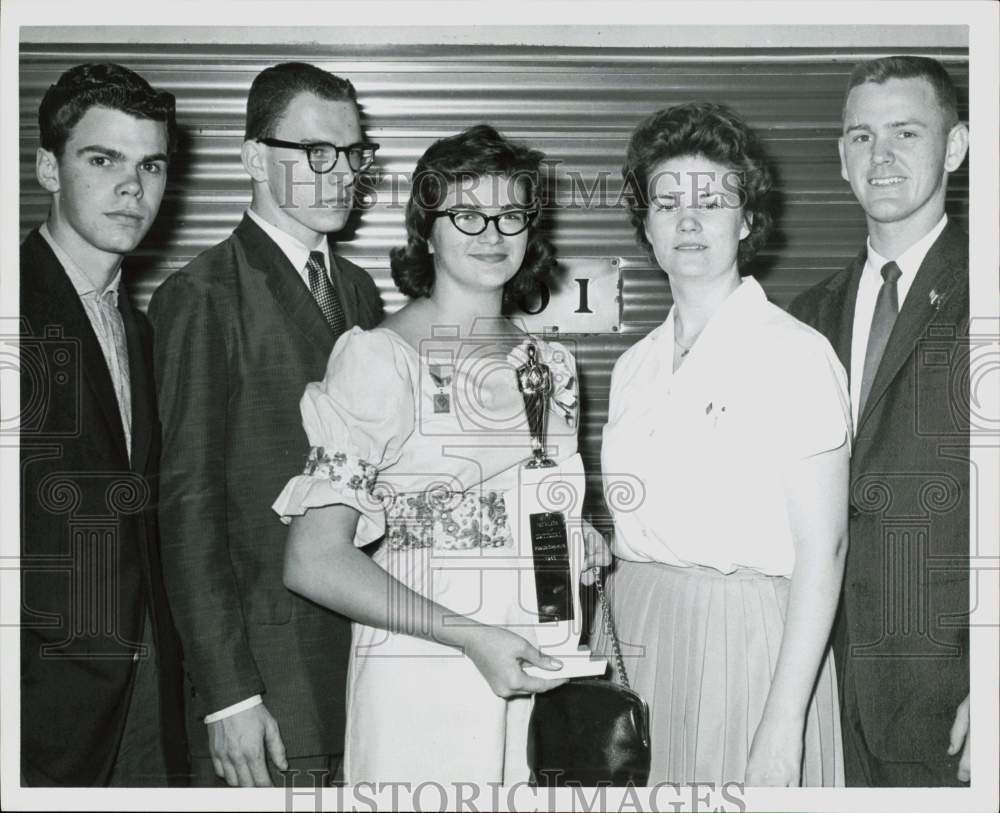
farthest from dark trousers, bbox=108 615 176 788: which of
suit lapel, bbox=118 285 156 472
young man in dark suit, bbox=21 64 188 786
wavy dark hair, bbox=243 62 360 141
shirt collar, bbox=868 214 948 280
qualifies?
shirt collar, bbox=868 214 948 280

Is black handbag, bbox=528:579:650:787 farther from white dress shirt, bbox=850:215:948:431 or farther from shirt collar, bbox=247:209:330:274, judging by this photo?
shirt collar, bbox=247:209:330:274

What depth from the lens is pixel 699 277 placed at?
7.73 ft

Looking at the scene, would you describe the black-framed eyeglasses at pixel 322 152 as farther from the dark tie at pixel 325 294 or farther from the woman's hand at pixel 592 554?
the woman's hand at pixel 592 554

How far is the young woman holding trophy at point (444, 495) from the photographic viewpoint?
83.0 inches

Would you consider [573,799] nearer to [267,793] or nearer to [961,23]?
[267,793]

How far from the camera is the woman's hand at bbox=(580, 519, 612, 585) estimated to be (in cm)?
237

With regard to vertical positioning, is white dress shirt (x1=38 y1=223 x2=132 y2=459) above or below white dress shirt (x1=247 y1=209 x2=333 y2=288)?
below

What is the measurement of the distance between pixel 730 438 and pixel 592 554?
1.46 feet

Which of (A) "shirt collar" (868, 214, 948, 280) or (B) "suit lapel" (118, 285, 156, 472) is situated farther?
(A) "shirt collar" (868, 214, 948, 280)

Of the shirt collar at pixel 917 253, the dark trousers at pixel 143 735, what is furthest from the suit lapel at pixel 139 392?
the shirt collar at pixel 917 253

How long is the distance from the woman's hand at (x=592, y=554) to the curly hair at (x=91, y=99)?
1.41 meters

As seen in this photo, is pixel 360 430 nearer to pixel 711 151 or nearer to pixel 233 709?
pixel 233 709

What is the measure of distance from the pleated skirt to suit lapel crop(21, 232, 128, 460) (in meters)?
1.29

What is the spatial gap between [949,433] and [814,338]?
51cm
